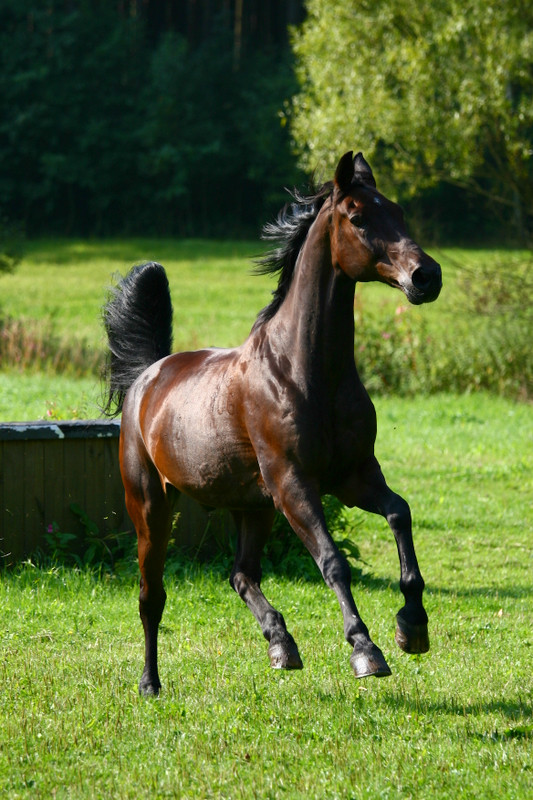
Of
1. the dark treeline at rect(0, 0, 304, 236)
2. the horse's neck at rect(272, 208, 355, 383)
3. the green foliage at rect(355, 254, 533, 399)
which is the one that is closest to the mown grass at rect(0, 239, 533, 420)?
the green foliage at rect(355, 254, 533, 399)

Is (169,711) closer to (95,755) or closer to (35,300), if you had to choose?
(95,755)

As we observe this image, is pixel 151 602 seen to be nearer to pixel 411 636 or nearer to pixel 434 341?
pixel 411 636

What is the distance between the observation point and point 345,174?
4395mm

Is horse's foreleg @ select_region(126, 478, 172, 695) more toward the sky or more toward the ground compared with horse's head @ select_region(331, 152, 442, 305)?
more toward the ground

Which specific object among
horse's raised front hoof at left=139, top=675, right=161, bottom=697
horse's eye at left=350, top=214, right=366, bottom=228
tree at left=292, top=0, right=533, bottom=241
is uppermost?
tree at left=292, top=0, right=533, bottom=241

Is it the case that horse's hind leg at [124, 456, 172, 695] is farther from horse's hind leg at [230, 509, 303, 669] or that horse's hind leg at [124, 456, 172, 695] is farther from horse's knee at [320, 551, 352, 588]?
horse's knee at [320, 551, 352, 588]

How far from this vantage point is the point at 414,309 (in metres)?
20.6

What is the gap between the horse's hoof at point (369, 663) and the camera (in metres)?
3.99

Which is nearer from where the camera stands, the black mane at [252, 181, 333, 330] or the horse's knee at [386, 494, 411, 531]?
the horse's knee at [386, 494, 411, 531]

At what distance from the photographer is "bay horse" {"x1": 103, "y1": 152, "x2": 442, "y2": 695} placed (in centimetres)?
430

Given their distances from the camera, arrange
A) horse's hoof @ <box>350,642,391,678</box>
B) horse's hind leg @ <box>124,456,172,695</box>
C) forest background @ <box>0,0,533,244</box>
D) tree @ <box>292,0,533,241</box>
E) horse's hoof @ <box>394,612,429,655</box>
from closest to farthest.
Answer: horse's hoof @ <box>350,642,391,678</box>, horse's hoof @ <box>394,612,429,655</box>, horse's hind leg @ <box>124,456,172,695</box>, tree @ <box>292,0,533,241</box>, forest background @ <box>0,0,533,244</box>

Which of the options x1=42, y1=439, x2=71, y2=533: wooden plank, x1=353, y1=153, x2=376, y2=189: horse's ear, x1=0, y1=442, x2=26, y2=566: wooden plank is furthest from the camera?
x1=42, y1=439, x2=71, y2=533: wooden plank

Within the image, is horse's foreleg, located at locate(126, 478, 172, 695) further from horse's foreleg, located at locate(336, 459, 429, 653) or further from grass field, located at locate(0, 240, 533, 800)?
horse's foreleg, located at locate(336, 459, 429, 653)

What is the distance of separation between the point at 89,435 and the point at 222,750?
354 centimetres
